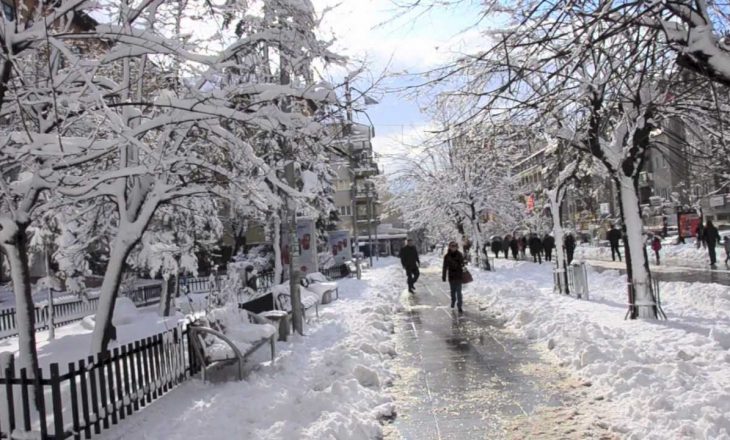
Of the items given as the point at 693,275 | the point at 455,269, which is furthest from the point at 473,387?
the point at 693,275

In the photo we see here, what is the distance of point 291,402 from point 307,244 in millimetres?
15798

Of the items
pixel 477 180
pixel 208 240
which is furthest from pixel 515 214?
pixel 208 240

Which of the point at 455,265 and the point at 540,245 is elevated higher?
the point at 455,265

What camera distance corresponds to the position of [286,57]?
8023 mm

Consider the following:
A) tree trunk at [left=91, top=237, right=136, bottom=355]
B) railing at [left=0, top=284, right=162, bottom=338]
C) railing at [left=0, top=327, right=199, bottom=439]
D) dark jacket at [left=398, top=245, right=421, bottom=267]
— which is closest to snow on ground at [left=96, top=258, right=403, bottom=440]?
railing at [left=0, top=327, right=199, bottom=439]

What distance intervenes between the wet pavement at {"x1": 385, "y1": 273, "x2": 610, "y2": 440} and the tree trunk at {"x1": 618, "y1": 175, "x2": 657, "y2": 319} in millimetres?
2330

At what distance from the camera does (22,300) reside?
6812 millimetres

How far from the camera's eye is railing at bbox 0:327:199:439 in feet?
16.6

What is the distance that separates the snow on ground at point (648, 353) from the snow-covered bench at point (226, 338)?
159 inches

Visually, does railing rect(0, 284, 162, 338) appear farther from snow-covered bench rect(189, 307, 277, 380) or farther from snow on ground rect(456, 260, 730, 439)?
snow on ground rect(456, 260, 730, 439)

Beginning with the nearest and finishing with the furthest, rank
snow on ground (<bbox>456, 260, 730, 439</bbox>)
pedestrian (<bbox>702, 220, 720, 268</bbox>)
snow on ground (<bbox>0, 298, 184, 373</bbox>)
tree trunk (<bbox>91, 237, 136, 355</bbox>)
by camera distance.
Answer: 1. snow on ground (<bbox>456, 260, 730, 439</bbox>)
2. tree trunk (<bbox>91, 237, 136, 355</bbox>)
3. snow on ground (<bbox>0, 298, 184, 373</bbox>)
4. pedestrian (<bbox>702, 220, 720, 268</bbox>)

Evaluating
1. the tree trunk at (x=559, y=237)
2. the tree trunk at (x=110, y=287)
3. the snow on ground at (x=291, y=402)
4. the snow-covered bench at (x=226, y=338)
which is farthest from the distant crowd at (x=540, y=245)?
the tree trunk at (x=110, y=287)

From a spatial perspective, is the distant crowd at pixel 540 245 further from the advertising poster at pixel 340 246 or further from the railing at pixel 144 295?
the railing at pixel 144 295

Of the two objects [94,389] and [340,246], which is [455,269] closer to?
[94,389]
